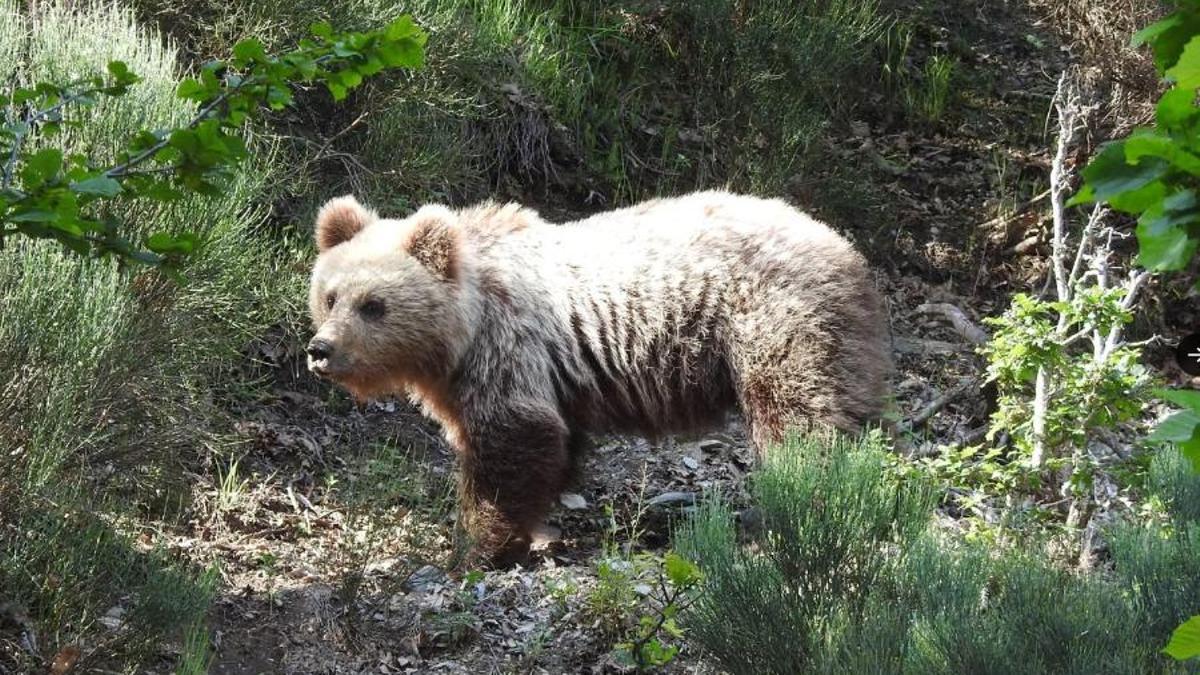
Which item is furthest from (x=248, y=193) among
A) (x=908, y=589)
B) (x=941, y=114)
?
(x=941, y=114)

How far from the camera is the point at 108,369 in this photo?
5.59m

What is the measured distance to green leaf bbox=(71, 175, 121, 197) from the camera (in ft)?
8.82

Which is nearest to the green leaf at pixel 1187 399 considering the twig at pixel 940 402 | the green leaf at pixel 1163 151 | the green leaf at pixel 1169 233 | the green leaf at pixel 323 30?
the green leaf at pixel 1169 233

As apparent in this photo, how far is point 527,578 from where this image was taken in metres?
6.22

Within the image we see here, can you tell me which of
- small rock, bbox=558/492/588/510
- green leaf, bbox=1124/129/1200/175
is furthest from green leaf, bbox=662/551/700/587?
green leaf, bbox=1124/129/1200/175

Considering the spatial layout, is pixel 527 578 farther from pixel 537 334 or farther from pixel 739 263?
pixel 739 263

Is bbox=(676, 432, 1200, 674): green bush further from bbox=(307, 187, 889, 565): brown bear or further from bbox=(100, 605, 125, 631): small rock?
bbox=(100, 605, 125, 631): small rock

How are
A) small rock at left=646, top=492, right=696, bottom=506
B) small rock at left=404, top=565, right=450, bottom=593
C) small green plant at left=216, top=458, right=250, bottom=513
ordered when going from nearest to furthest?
1. small rock at left=404, top=565, right=450, bottom=593
2. small green plant at left=216, top=458, right=250, bottom=513
3. small rock at left=646, top=492, right=696, bottom=506

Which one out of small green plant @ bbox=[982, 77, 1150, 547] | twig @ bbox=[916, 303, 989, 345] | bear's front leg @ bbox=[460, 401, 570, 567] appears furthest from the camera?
twig @ bbox=[916, 303, 989, 345]

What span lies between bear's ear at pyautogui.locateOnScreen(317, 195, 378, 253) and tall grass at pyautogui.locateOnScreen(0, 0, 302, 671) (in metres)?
0.34

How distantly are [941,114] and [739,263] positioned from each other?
202 inches

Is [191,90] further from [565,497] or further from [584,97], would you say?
[584,97]

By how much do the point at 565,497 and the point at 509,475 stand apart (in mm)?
988

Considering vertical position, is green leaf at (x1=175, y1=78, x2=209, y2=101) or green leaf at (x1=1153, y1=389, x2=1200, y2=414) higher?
green leaf at (x1=1153, y1=389, x2=1200, y2=414)
